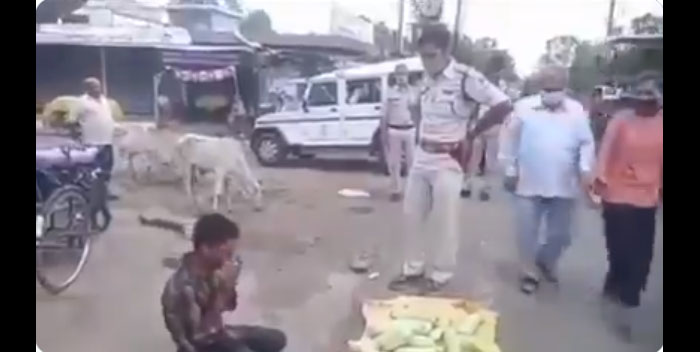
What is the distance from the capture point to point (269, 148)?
6.74ft

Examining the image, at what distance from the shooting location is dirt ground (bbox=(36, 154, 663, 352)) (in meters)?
2.06

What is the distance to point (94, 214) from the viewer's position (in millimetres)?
2072

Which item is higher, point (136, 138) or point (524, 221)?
point (136, 138)

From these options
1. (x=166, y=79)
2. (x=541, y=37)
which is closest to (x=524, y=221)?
(x=541, y=37)

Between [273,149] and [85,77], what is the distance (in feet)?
1.15

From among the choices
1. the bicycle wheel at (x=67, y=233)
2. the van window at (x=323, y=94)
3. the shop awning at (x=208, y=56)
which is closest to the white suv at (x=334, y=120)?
the van window at (x=323, y=94)

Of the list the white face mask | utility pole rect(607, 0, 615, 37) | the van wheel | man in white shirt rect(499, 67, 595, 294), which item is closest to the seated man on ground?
the van wheel

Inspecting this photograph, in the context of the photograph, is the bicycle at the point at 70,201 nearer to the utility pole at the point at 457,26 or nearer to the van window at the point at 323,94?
the van window at the point at 323,94

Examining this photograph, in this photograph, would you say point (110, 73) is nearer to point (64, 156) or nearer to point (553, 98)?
point (64, 156)

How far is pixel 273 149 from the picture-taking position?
205 centimetres
